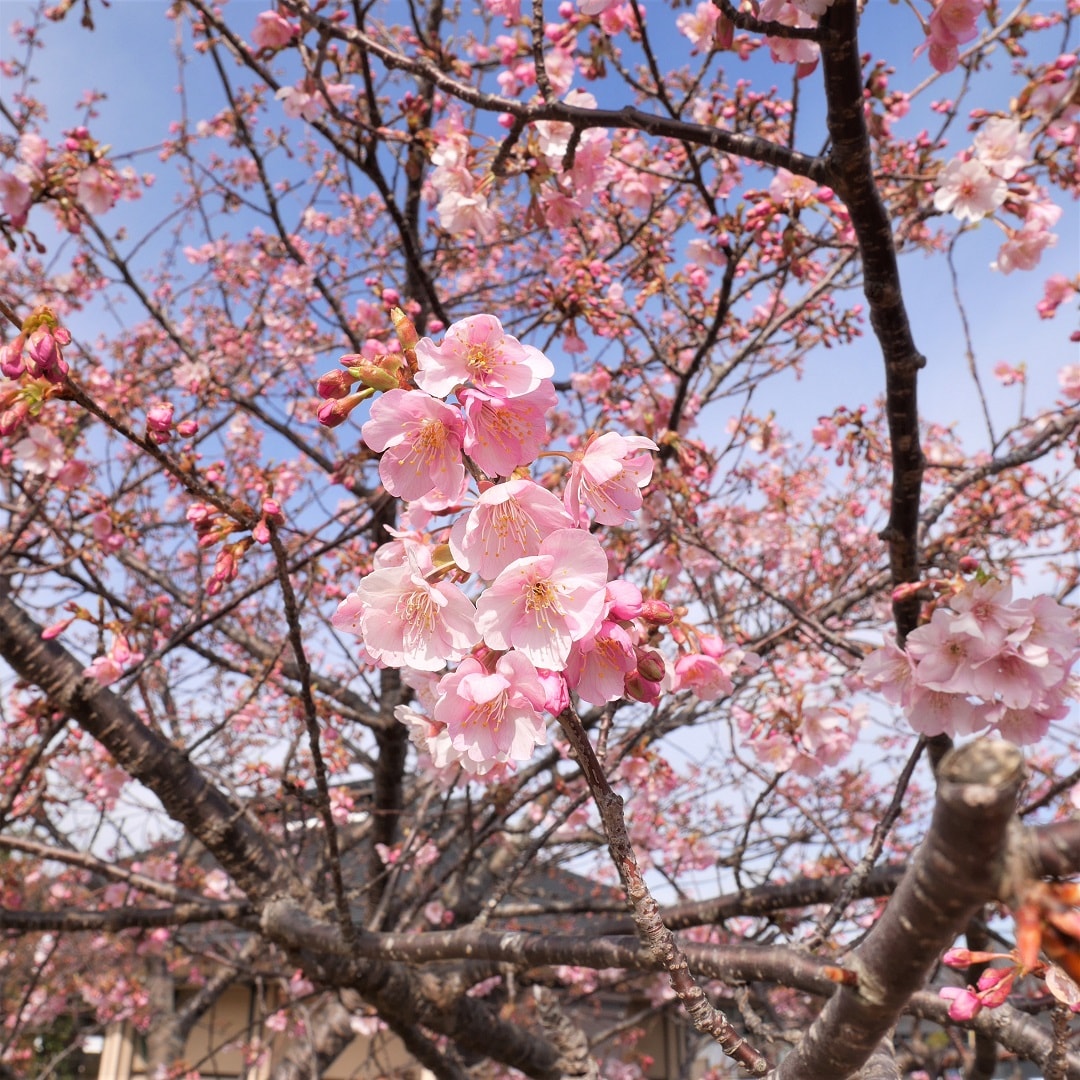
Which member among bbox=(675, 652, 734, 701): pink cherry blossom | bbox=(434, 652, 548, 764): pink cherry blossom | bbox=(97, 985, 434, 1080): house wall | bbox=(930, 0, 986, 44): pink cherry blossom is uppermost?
bbox=(930, 0, 986, 44): pink cherry blossom

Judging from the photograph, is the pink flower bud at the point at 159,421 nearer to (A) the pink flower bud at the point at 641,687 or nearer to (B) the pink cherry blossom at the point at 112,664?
(A) the pink flower bud at the point at 641,687

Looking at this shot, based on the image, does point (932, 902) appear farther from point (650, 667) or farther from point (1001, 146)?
point (1001, 146)

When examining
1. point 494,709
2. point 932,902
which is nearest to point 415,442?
point 494,709

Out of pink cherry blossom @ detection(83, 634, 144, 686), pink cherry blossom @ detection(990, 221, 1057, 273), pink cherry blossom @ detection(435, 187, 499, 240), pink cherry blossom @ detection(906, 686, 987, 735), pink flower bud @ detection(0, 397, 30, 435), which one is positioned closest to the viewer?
pink flower bud @ detection(0, 397, 30, 435)

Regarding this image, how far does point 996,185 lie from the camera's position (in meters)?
2.83

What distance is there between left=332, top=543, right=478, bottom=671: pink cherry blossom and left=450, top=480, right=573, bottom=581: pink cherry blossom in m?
0.08

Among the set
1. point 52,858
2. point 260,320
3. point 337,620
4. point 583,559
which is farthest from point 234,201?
point 583,559

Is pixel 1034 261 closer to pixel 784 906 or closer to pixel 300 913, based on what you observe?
pixel 784 906

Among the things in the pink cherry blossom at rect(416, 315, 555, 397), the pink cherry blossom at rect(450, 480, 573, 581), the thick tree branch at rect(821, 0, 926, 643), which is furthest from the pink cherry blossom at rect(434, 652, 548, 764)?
the thick tree branch at rect(821, 0, 926, 643)

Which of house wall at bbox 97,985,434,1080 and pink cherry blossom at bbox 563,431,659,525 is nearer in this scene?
pink cherry blossom at bbox 563,431,659,525

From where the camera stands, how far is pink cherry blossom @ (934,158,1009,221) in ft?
9.24

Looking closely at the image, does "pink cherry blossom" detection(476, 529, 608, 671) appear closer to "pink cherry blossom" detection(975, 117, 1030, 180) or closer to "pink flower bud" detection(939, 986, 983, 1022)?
"pink flower bud" detection(939, 986, 983, 1022)

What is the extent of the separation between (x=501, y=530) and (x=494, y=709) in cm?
29

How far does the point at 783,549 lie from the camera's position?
7074 mm
